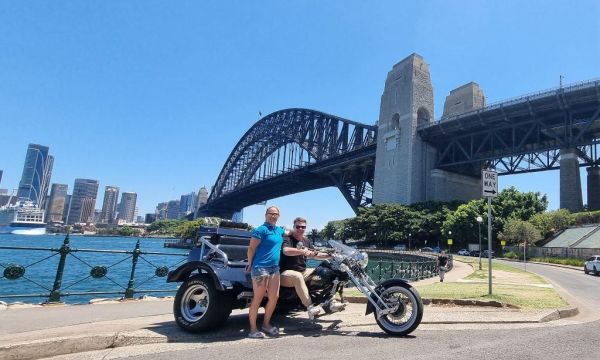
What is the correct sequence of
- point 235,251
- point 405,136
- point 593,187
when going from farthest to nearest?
1. point 405,136
2. point 593,187
3. point 235,251

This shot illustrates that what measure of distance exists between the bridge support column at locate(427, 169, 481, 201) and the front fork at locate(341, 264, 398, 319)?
2631 inches

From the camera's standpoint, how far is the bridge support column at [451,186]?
6944cm

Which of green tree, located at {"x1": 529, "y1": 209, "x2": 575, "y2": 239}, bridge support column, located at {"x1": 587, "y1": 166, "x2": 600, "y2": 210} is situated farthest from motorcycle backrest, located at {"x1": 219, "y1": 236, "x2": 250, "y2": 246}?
bridge support column, located at {"x1": 587, "y1": 166, "x2": 600, "y2": 210}

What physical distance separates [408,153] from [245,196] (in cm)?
6913

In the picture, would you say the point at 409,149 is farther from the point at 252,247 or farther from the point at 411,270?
the point at 252,247

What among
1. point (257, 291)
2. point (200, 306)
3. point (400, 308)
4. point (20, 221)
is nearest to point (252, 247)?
point (257, 291)

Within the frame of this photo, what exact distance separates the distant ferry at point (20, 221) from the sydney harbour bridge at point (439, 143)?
Answer: 354 ft

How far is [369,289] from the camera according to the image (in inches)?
211

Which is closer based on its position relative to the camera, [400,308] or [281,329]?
[400,308]

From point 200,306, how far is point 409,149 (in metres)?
65.6

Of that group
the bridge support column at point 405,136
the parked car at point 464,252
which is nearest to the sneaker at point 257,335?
the parked car at point 464,252

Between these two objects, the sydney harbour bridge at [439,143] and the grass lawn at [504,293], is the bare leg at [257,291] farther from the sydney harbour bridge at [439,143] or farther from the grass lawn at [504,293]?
the sydney harbour bridge at [439,143]

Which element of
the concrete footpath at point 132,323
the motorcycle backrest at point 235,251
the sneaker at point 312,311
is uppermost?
the motorcycle backrest at point 235,251

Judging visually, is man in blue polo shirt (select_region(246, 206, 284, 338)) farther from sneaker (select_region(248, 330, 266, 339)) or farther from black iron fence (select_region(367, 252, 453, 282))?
black iron fence (select_region(367, 252, 453, 282))
